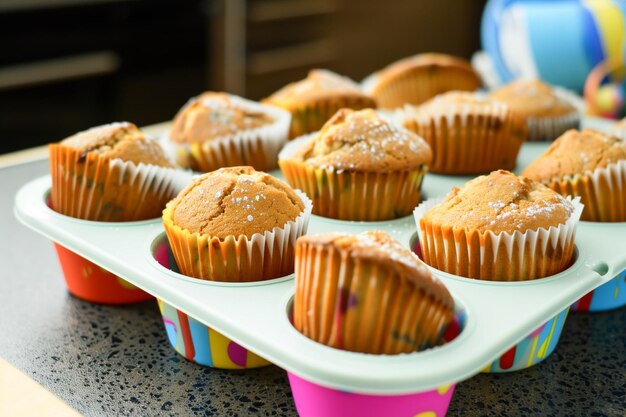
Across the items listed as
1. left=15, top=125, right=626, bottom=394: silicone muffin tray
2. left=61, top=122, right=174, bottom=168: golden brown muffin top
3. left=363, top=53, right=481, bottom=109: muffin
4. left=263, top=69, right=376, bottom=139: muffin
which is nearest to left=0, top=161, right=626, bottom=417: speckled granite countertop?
left=15, top=125, right=626, bottom=394: silicone muffin tray

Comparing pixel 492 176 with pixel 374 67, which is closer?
pixel 492 176

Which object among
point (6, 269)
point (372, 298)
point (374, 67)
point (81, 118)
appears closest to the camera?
point (372, 298)

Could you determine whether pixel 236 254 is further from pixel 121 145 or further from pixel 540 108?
pixel 540 108

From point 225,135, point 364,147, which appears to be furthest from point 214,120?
point 364,147

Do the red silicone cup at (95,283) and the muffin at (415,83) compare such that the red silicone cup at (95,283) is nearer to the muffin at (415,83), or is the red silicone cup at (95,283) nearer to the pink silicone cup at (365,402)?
the pink silicone cup at (365,402)

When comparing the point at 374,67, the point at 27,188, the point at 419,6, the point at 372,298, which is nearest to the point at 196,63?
the point at 374,67

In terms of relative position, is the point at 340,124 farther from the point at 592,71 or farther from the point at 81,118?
the point at 81,118
